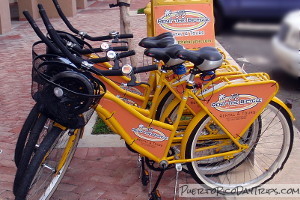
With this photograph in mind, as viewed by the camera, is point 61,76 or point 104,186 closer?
point 61,76

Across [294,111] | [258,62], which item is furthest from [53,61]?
[294,111]

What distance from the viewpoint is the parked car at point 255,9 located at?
1.42m

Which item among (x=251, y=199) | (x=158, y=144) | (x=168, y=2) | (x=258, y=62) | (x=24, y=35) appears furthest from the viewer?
(x=24, y=35)

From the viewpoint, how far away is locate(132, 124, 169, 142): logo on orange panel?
133 inches

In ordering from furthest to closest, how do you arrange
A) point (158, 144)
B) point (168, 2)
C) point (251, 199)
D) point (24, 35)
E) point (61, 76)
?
point (24, 35)
point (168, 2)
point (251, 199)
point (158, 144)
point (61, 76)

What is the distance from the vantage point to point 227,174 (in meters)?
3.96

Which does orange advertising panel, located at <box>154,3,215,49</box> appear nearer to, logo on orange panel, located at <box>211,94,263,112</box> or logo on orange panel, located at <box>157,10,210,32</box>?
logo on orange panel, located at <box>157,10,210,32</box>

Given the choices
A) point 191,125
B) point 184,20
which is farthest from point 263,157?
point 184,20

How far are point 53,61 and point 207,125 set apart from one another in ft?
4.54

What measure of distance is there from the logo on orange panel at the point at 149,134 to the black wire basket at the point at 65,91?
0.43 meters

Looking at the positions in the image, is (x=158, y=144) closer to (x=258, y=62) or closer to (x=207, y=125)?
(x=207, y=125)

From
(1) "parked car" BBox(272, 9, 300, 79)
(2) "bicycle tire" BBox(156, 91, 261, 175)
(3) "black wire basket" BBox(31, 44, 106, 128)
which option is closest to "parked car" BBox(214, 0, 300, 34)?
(1) "parked car" BBox(272, 9, 300, 79)

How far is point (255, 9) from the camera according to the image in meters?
1.45

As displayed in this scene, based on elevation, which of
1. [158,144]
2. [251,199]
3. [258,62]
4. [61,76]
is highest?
[258,62]
